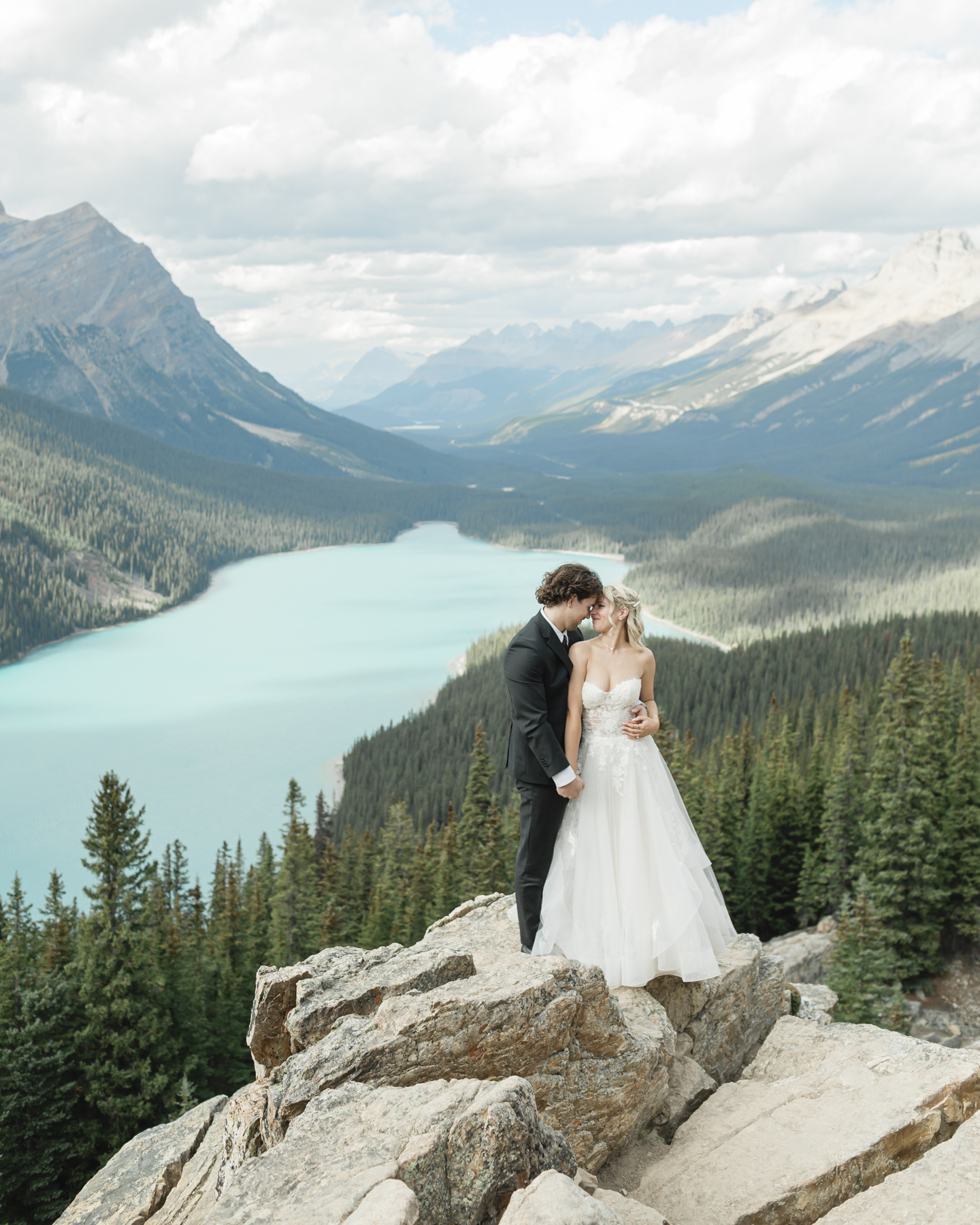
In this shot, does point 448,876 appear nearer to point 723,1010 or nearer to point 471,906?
point 471,906

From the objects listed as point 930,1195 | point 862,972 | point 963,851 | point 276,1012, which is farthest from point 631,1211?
point 963,851

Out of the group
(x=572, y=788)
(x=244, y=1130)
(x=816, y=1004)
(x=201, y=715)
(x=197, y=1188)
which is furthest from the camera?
(x=201, y=715)

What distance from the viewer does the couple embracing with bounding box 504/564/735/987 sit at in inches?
459

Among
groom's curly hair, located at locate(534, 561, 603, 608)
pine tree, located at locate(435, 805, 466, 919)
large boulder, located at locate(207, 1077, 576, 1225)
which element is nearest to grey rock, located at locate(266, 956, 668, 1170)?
large boulder, located at locate(207, 1077, 576, 1225)

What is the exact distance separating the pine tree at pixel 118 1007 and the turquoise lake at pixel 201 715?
45126 mm

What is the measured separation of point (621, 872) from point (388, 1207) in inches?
216

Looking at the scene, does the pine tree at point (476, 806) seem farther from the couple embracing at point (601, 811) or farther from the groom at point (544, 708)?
the groom at point (544, 708)

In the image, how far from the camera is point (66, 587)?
19800 cm

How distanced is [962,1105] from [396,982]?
7064 mm

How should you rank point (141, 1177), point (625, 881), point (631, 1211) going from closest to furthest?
point (631, 1211)
point (625, 881)
point (141, 1177)

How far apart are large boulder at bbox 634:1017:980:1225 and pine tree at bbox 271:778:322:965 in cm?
3739

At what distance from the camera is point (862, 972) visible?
31.4 metres

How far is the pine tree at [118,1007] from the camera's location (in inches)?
1240

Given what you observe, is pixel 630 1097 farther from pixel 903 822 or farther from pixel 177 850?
pixel 177 850
